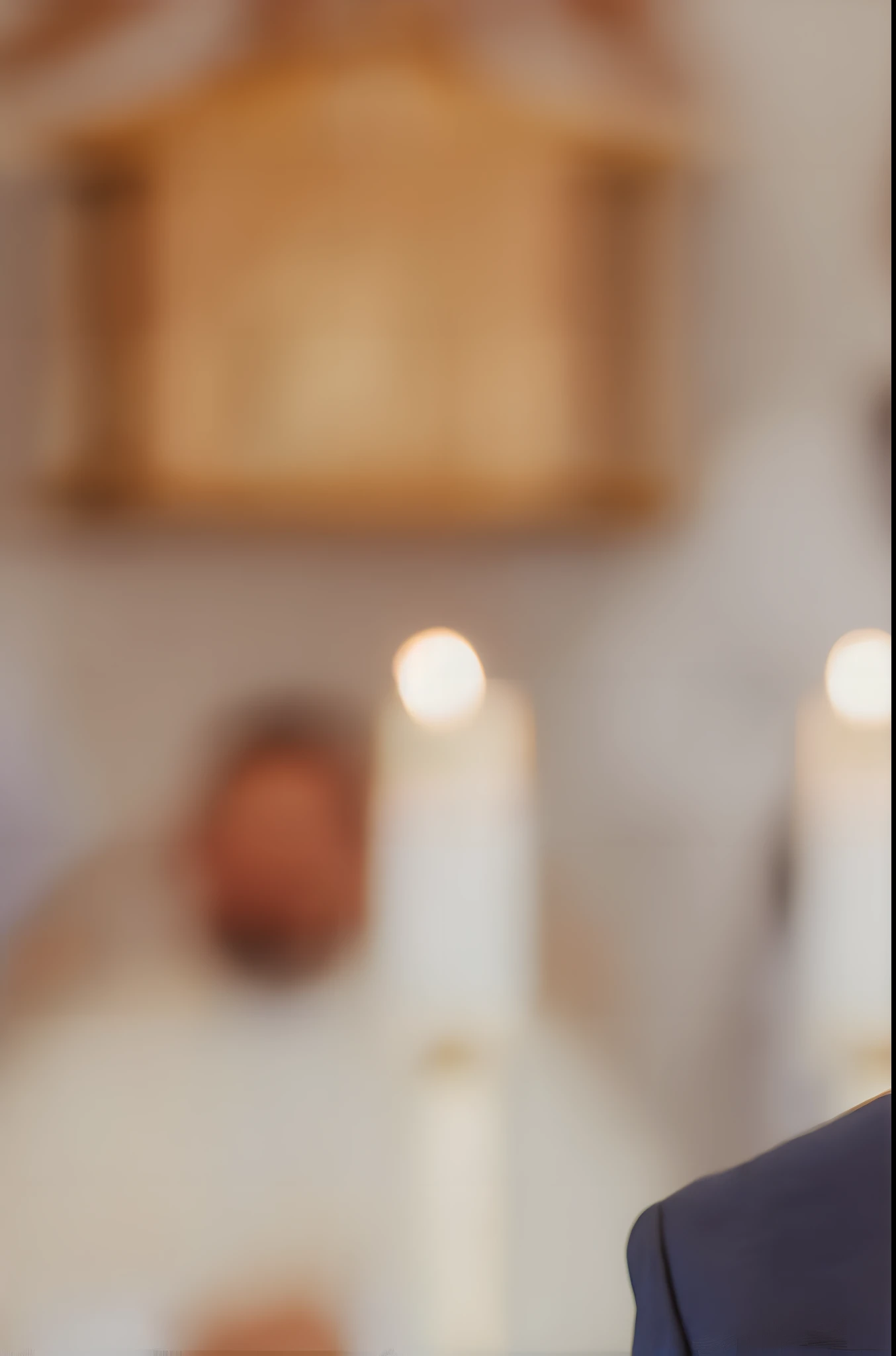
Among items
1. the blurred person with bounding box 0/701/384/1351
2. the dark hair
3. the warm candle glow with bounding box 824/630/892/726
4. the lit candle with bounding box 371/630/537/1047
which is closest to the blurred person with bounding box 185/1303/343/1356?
the blurred person with bounding box 0/701/384/1351

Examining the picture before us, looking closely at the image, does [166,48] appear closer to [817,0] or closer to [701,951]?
[817,0]

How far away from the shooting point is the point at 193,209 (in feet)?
1.73

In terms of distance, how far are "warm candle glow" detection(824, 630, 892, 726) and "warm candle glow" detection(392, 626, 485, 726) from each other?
0.19m

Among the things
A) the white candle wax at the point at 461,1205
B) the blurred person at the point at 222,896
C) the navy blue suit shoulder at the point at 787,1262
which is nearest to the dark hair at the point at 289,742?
the blurred person at the point at 222,896

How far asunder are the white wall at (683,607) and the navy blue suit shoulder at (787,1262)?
0.08 m

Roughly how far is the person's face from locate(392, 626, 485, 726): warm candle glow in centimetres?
6

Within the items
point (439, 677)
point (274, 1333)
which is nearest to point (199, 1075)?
point (274, 1333)

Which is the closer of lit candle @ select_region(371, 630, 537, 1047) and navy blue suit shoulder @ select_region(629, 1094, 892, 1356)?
navy blue suit shoulder @ select_region(629, 1094, 892, 1356)

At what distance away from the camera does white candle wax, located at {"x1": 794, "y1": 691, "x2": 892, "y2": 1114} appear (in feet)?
1.75

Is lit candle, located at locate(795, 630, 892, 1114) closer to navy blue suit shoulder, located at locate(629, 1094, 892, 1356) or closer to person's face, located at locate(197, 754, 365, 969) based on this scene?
navy blue suit shoulder, located at locate(629, 1094, 892, 1356)

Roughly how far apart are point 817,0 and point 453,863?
0.52 meters

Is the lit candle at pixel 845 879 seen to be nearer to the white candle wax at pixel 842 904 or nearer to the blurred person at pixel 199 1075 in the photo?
the white candle wax at pixel 842 904

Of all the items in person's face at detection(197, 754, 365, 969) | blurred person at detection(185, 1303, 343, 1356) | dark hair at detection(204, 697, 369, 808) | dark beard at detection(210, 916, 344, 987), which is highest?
dark hair at detection(204, 697, 369, 808)

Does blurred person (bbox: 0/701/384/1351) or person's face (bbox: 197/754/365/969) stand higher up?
person's face (bbox: 197/754/365/969)
